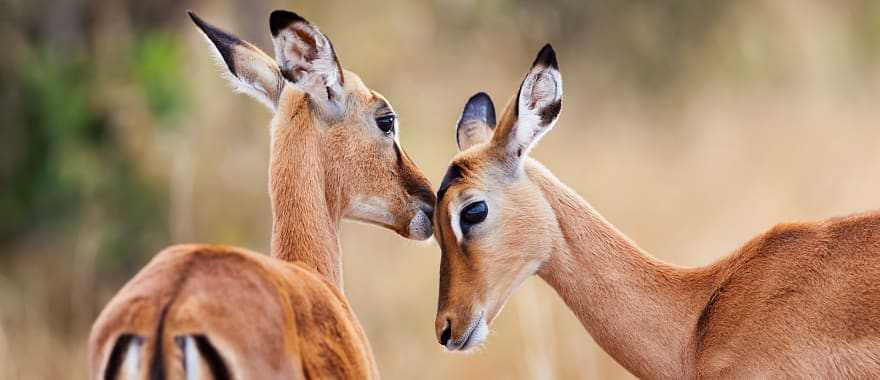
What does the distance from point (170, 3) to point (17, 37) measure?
1.62 metres

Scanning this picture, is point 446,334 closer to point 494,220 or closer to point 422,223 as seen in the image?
point 494,220

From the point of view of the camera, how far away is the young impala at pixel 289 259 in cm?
399

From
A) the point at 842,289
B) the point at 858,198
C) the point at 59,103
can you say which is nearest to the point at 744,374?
the point at 842,289

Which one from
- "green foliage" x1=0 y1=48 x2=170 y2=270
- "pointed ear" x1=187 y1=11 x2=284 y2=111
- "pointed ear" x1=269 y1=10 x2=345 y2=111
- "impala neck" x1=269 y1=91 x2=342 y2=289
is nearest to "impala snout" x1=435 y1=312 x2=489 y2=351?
"impala neck" x1=269 y1=91 x2=342 y2=289

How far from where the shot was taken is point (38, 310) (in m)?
10.9

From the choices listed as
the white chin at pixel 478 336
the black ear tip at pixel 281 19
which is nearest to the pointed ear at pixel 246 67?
the black ear tip at pixel 281 19

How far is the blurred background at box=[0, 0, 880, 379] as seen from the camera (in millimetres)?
10938

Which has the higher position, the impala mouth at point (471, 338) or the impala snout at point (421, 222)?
the impala snout at point (421, 222)

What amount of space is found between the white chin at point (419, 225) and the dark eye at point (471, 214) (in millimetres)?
484

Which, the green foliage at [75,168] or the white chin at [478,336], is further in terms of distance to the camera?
the green foliage at [75,168]

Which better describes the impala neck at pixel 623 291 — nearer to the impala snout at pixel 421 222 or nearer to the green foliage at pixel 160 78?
the impala snout at pixel 421 222

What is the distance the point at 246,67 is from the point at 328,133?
0.46 metres

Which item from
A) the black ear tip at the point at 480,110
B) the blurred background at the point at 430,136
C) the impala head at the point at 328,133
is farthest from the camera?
the blurred background at the point at 430,136

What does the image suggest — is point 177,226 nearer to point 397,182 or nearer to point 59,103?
point 59,103
